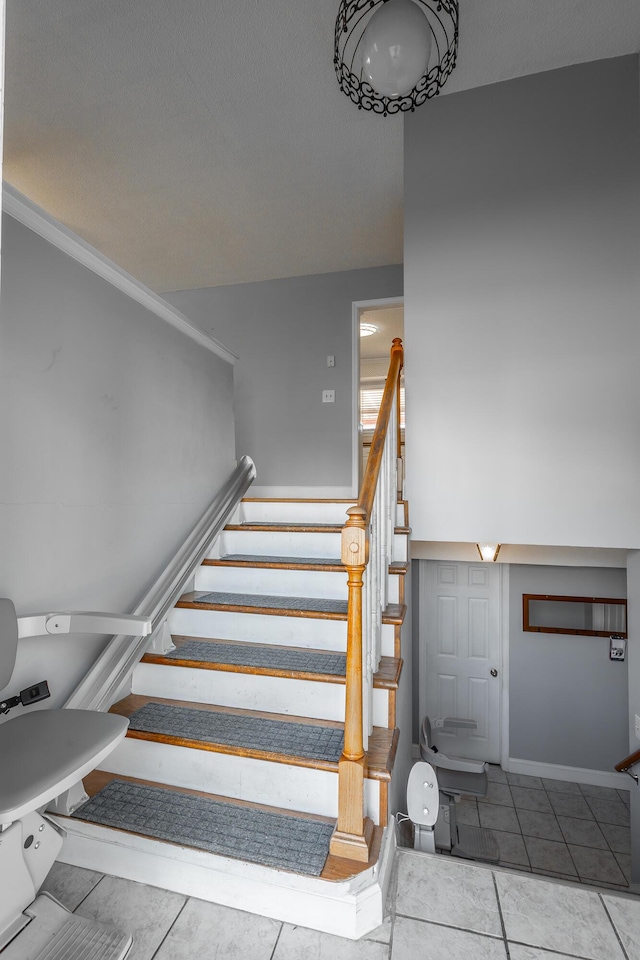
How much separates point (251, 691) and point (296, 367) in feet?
10.5

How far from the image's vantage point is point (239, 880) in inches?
60.4

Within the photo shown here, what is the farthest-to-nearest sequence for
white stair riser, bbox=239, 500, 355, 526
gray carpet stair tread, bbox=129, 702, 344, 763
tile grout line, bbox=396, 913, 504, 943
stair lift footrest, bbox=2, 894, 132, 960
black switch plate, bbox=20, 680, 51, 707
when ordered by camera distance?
white stair riser, bbox=239, 500, 355, 526 → gray carpet stair tread, bbox=129, 702, 344, 763 → black switch plate, bbox=20, 680, 51, 707 → tile grout line, bbox=396, 913, 504, 943 → stair lift footrest, bbox=2, 894, 132, 960

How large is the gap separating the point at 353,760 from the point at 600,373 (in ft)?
7.09

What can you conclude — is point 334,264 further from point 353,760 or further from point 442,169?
point 353,760

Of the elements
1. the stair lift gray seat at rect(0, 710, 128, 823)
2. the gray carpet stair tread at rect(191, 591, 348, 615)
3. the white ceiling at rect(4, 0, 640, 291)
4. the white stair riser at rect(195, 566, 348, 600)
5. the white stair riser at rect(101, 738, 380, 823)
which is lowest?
the white stair riser at rect(101, 738, 380, 823)

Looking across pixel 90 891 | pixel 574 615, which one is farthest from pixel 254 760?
pixel 574 615

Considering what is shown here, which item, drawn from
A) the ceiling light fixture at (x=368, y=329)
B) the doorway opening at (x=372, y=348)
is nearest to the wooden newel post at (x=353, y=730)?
the doorway opening at (x=372, y=348)

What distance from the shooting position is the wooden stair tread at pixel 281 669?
6.40 ft

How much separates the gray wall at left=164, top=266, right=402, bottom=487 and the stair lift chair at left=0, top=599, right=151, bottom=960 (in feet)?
10.6

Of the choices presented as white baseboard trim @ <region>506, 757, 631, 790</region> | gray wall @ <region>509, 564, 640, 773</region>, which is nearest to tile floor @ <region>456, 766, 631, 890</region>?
white baseboard trim @ <region>506, 757, 631, 790</region>

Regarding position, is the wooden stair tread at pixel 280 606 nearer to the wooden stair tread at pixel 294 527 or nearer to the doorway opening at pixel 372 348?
the wooden stair tread at pixel 294 527

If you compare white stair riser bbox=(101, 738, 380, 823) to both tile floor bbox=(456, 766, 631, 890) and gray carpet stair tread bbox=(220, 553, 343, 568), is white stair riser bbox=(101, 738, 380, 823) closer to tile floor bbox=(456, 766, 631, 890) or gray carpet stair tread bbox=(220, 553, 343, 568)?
gray carpet stair tread bbox=(220, 553, 343, 568)

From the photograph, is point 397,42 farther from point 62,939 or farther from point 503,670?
point 503,670

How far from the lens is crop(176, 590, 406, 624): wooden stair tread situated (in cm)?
227
